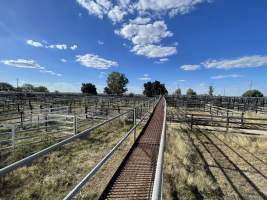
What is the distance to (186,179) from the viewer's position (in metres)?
5.54

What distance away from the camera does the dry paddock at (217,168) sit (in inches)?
200

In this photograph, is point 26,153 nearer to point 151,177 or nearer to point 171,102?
→ point 151,177

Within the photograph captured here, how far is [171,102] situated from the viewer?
36.9 meters

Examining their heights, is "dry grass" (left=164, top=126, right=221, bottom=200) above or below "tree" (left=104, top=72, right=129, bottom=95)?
below

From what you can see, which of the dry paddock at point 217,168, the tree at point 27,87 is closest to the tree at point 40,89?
the tree at point 27,87

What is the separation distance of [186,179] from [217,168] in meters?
1.99

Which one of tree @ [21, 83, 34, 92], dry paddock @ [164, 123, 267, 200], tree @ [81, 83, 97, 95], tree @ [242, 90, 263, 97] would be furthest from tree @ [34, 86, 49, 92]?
dry paddock @ [164, 123, 267, 200]

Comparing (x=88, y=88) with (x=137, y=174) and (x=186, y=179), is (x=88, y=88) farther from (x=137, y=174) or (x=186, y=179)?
(x=137, y=174)

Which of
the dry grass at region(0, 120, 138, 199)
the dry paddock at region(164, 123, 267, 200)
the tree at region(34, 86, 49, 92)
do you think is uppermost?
the tree at region(34, 86, 49, 92)

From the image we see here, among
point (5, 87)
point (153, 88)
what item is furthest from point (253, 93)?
point (5, 87)

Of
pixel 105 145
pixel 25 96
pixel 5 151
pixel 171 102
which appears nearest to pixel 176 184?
pixel 105 145

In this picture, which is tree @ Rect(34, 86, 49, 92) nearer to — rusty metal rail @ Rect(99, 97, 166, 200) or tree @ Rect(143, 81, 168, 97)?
tree @ Rect(143, 81, 168, 97)

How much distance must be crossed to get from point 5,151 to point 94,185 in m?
4.85

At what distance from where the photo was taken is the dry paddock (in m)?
5.09
